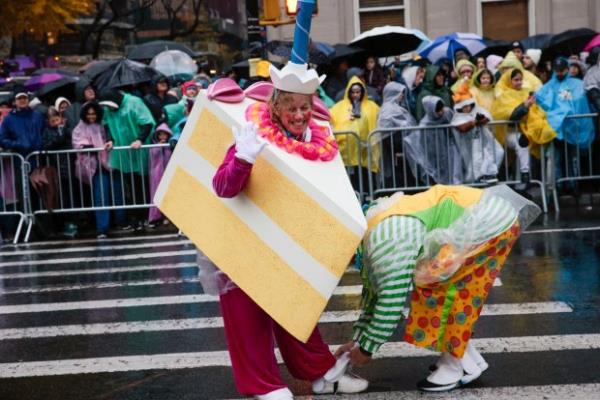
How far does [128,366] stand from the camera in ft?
21.6

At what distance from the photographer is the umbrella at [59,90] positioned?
634 inches

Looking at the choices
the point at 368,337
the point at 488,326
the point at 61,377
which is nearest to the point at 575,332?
the point at 488,326

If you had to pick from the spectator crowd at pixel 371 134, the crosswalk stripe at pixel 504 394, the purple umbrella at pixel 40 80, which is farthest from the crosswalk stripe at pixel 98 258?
the purple umbrella at pixel 40 80

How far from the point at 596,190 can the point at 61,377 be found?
30.8 ft

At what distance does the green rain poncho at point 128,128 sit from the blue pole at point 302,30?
29.4 ft

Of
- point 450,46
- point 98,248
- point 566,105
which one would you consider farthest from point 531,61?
point 98,248

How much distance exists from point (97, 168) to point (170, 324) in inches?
252

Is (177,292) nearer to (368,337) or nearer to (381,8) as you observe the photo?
(368,337)

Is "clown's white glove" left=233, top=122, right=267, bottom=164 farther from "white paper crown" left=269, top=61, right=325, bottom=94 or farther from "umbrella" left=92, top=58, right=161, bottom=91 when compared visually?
"umbrella" left=92, top=58, right=161, bottom=91

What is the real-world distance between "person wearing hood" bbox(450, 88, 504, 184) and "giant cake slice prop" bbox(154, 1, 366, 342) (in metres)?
7.96

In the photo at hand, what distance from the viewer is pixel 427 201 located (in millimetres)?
5359

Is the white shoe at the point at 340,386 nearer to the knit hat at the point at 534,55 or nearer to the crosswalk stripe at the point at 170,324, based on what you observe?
the crosswalk stripe at the point at 170,324

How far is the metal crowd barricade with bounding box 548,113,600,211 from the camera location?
1338 cm

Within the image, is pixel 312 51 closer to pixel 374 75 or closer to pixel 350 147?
pixel 374 75
